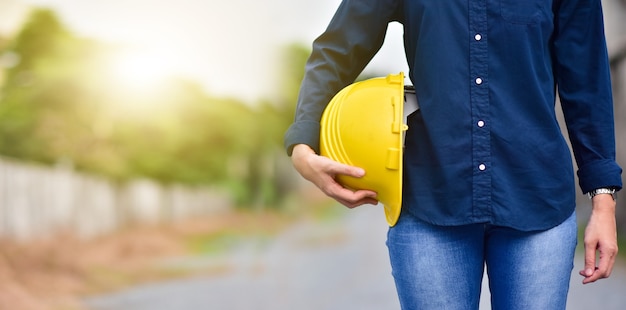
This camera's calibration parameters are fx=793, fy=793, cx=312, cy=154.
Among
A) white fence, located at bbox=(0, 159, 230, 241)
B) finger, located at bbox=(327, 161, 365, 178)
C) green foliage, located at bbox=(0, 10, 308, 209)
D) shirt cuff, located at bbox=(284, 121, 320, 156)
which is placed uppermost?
green foliage, located at bbox=(0, 10, 308, 209)

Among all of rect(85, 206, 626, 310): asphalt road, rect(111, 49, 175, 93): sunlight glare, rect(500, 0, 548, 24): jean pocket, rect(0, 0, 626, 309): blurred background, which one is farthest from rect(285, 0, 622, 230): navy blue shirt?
rect(111, 49, 175, 93): sunlight glare

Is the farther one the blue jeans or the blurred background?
the blurred background

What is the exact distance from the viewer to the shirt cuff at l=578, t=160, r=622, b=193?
1.13 metres

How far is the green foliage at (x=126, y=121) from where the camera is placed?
409 centimetres

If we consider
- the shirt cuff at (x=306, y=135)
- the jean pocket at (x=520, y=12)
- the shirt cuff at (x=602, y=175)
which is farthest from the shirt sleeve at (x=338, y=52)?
the shirt cuff at (x=602, y=175)

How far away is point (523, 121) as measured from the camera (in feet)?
3.55

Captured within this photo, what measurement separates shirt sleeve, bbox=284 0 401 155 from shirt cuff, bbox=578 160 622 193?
1.19 ft

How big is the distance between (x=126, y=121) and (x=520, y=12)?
11.0 ft

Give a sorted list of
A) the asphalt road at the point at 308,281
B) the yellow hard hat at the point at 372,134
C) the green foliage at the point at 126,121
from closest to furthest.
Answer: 1. the yellow hard hat at the point at 372,134
2. the asphalt road at the point at 308,281
3. the green foliage at the point at 126,121

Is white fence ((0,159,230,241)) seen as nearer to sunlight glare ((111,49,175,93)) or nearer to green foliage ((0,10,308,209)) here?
green foliage ((0,10,308,209))

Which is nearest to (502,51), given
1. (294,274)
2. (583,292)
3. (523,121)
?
(523,121)

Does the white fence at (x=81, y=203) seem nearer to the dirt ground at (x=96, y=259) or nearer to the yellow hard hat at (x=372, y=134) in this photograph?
the dirt ground at (x=96, y=259)

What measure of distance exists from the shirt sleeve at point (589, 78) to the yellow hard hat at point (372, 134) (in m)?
0.25

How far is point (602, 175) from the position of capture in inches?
44.6
